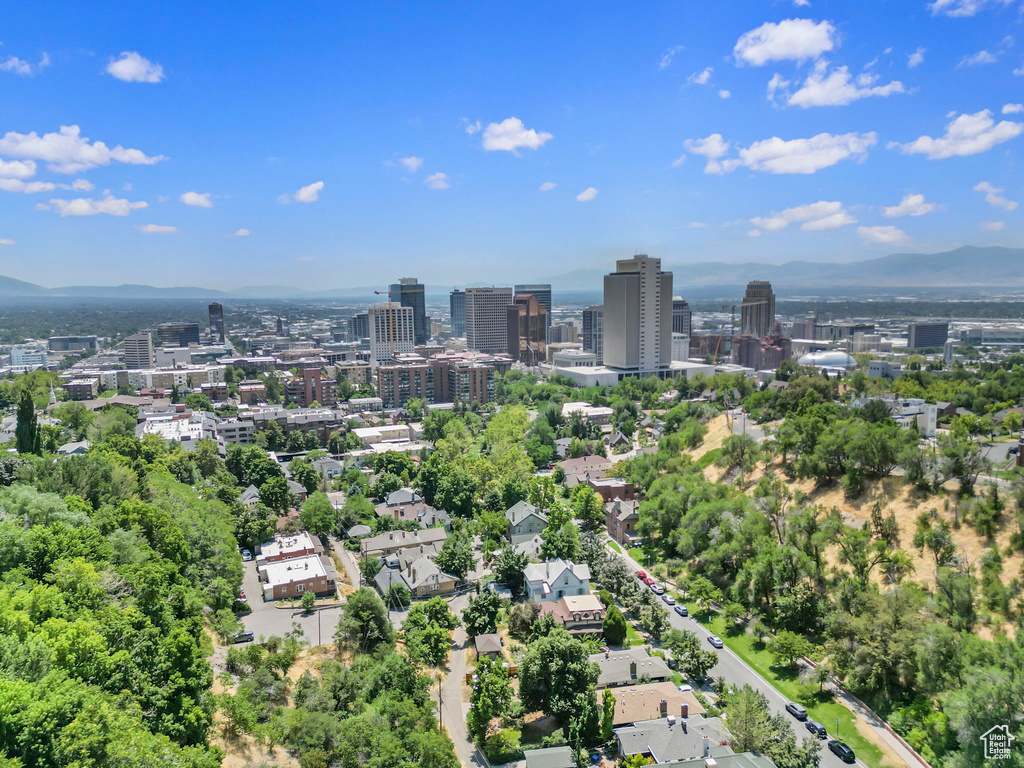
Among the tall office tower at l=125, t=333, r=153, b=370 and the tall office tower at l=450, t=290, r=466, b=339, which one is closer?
the tall office tower at l=125, t=333, r=153, b=370

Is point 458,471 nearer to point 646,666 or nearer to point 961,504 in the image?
point 646,666

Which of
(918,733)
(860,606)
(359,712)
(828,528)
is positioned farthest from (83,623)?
(828,528)

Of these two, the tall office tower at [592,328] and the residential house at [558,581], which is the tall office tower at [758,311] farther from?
the residential house at [558,581]

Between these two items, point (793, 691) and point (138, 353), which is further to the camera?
point (138, 353)

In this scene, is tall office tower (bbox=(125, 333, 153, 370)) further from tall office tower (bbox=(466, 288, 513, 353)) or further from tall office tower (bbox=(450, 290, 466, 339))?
tall office tower (bbox=(450, 290, 466, 339))

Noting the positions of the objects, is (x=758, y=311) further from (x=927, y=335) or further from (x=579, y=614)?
(x=579, y=614)

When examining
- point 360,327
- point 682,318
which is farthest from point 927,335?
point 360,327

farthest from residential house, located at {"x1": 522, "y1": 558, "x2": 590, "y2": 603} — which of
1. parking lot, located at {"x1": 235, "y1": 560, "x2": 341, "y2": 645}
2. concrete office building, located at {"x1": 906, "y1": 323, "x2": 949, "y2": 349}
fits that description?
concrete office building, located at {"x1": 906, "y1": 323, "x2": 949, "y2": 349}
